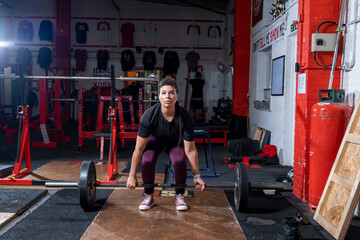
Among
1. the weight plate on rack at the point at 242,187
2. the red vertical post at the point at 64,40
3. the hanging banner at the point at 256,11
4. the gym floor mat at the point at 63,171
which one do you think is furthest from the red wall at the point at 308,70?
the red vertical post at the point at 64,40

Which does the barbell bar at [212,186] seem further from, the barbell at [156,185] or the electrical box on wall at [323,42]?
the electrical box on wall at [323,42]

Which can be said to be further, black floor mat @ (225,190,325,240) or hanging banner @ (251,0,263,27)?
hanging banner @ (251,0,263,27)

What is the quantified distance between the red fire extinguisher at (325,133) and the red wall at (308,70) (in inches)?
5.2

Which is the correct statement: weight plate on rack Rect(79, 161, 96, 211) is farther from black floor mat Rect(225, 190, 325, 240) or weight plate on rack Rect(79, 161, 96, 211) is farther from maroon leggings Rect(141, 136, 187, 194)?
black floor mat Rect(225, 190, 325, 240)

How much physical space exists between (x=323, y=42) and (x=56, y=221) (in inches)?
110

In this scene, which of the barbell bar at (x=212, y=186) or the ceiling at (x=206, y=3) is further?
the ceiling at (x=206, y=3)

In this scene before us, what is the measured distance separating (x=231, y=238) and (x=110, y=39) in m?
9.02

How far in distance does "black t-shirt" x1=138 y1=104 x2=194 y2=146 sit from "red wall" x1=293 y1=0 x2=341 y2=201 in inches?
45.3

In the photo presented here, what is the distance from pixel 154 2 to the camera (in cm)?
1023

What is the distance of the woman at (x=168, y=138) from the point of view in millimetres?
2637

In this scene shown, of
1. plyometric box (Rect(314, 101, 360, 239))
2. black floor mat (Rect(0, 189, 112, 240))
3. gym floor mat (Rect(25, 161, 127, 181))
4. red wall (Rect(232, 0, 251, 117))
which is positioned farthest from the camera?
red wall (Rect(232, 0, 251, 117))

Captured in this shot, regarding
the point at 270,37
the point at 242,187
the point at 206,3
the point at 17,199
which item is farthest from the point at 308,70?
the point at 206,3

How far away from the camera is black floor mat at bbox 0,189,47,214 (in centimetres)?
276

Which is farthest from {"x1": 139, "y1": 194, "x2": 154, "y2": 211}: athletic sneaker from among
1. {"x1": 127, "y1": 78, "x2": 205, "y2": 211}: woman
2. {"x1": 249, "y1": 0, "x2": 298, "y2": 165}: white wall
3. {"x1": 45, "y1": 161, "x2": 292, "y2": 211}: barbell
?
{"x1": 249, "y1": 0, "x2": 298, "y2": 165}: white wall
